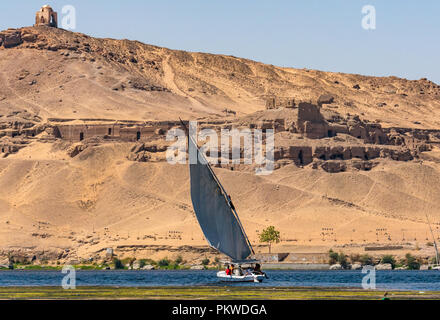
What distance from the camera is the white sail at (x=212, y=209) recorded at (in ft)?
169

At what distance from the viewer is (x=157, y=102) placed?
168 meters

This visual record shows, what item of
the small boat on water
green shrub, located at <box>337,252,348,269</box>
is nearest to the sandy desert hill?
green shrub, located at <box>337,252,348,269</box>

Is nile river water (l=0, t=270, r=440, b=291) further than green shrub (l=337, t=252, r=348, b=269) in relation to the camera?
No

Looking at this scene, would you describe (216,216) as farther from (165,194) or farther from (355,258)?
(165,194)

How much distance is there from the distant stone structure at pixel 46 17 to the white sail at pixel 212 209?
135991 millimetres

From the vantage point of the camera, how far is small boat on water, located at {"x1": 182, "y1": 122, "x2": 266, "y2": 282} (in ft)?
169

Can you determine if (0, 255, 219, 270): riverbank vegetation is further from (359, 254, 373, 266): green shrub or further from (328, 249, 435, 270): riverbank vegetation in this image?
(359, 254, 373, 266): green shrub

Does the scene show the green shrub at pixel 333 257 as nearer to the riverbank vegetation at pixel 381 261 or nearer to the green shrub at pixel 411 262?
the riverbank vegetation at pixel 381 261

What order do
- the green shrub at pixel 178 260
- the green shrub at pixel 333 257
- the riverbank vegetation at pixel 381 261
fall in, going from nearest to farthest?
the riverbank vegetation at pixel 381 261, the green shrub at pixel 333 257, the green shrub at pixel 178 260

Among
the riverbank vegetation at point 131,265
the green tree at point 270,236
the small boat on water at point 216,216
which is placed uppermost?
the small boat on water at point 216,216

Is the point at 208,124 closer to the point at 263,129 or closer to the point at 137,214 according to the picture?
the point at 263,129

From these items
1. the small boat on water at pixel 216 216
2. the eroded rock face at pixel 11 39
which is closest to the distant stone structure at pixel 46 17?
the eroded rock face at pixel 11 39

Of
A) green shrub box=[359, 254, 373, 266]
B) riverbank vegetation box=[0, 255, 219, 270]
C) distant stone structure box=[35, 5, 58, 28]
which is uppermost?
distant stone structure box=[35, 5, 58, 28]

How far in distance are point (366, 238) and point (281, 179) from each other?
56.4 ft
